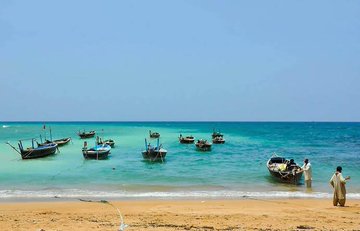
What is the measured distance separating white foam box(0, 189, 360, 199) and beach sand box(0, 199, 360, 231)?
1349 millimetres

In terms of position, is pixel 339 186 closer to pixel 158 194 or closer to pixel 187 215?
pixel 187 215

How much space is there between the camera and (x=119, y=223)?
12.7 m

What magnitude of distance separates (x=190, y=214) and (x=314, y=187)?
10770 millimetres

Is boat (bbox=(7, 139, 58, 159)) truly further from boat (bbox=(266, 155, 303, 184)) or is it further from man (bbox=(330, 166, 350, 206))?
man (bbox=(330, 166, 350, 206))

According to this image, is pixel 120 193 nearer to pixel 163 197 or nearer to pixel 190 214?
pixel 163 197

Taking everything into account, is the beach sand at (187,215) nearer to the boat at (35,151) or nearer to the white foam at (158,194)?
the white foam at (158,194)

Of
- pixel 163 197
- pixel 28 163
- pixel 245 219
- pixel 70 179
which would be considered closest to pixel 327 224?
pixel 245 219

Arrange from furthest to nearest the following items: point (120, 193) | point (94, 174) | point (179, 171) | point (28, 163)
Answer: point (28, 163)
point (179, 171)
point (94, 174)
point (120, 193)

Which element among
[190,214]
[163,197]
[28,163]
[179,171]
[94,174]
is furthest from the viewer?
[28,163]

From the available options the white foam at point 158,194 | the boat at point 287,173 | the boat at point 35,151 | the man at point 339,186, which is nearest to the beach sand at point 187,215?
the man at point 339,186

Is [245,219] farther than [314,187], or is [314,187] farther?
[314,187]

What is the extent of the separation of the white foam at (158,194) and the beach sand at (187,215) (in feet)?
4.42

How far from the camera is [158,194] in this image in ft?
65.7

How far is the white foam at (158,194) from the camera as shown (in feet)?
63.6
